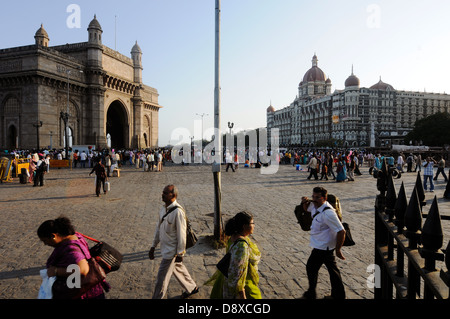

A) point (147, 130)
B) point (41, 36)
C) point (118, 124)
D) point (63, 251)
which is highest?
point (41, 36)

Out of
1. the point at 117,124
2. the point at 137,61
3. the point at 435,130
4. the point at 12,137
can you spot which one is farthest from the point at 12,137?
the point at 435,130

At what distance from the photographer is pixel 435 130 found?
5856cm

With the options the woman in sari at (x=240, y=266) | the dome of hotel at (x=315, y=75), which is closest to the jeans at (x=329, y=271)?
the woman in sari at (x=240, y=266)

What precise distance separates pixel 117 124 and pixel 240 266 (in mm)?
55502

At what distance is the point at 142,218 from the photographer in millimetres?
8375

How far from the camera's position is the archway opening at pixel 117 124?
52000mm

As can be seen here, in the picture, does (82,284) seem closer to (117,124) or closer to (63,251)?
(63,251)

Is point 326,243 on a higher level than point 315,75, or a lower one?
lower

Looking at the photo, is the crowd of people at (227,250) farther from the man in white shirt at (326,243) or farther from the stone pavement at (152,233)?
the stone pavement at (152,233)

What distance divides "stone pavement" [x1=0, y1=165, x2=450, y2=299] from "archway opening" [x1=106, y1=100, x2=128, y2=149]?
39.9m

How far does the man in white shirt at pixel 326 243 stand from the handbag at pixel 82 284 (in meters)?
2.40

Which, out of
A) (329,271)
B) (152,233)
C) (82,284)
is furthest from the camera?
(152,233)
